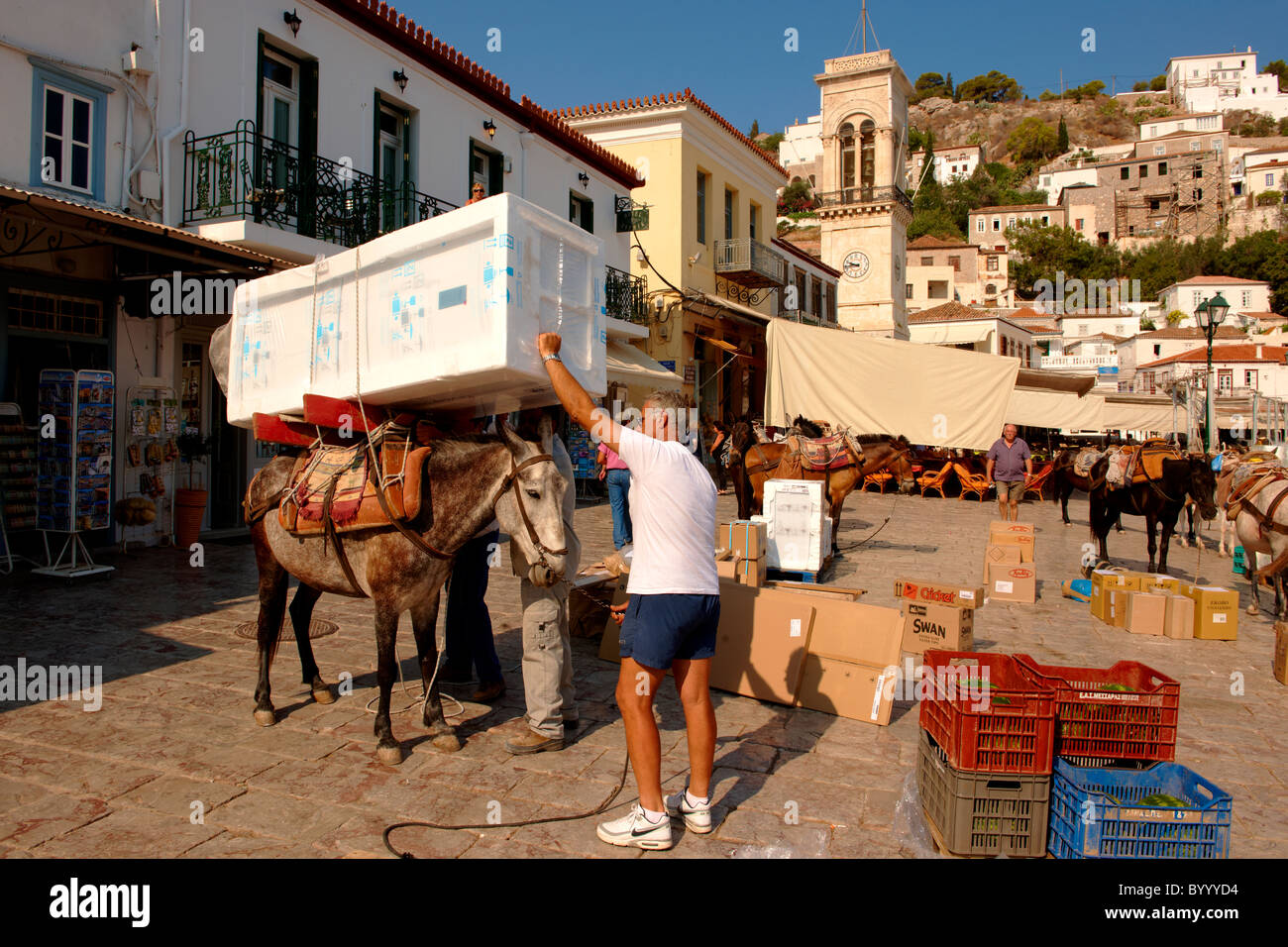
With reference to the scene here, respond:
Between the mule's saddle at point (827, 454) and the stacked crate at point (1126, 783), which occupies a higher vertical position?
the mule's saddle at point (827, 454)

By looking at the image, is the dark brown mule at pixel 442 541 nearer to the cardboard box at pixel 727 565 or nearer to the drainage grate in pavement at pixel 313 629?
the drainage grate in pavement at pixel 313 629

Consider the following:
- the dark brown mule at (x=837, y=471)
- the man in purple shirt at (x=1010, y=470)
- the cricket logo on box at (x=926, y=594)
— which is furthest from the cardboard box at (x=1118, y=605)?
the man in purple shirt at (x=1010, y=470)

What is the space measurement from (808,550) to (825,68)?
36.0 meters

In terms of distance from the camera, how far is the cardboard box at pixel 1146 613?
26.1 ft

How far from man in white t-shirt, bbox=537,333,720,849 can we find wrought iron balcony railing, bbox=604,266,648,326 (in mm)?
15819

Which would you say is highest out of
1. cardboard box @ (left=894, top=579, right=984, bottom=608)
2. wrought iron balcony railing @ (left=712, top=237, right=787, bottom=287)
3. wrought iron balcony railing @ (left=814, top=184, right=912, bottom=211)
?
wrought iron balcony railing @ (left=814, top=184, right=912, bottom=211)

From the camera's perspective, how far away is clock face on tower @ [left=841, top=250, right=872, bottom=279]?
127ft

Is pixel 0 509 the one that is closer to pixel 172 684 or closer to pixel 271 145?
pixel 172 684

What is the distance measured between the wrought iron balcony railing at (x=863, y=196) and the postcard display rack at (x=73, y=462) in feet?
112

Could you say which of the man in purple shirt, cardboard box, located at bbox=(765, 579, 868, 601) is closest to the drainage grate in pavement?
cardboard box, located at bbox=(765, 579, 868, 601)

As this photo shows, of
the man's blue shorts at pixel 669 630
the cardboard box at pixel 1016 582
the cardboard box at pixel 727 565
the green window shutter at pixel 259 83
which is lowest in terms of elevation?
the cardboard box at pixel 1016 582

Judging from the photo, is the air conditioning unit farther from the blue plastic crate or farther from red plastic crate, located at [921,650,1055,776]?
the blue plastic crate

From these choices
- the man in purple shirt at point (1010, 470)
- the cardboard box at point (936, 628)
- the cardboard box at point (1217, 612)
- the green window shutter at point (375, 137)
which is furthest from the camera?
the man in purple shirt at point (1010, 470)

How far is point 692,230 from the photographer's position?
22.9m
